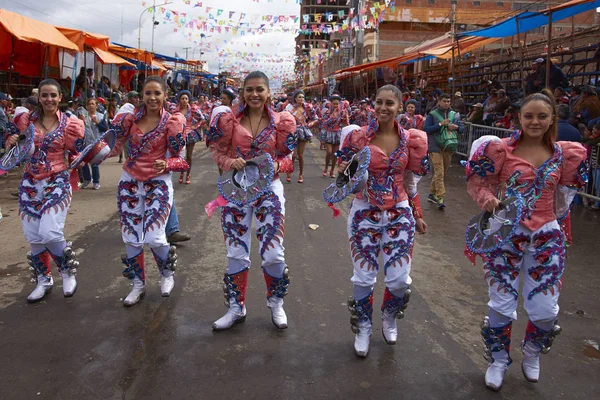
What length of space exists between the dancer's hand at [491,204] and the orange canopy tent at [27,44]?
951 cm

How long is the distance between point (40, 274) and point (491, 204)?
155 inches

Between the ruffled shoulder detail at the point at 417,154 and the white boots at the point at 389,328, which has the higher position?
the ruffled shoulder detail at the point at 417,154

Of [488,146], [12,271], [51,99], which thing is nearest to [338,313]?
[488,146]

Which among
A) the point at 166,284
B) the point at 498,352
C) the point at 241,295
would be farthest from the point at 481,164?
the point at 166,284

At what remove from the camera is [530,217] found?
10.5 feet

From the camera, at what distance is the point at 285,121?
403cm

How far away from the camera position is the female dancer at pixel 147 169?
4.39m

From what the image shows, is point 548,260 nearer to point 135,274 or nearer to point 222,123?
point 222,123

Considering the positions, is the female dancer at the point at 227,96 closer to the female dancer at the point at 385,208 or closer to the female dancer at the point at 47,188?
the female dancer at the point at 47,188

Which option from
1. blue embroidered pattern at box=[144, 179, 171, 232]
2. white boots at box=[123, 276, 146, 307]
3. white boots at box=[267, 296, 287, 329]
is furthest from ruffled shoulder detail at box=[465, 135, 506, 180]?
white boots at box=[123, 276, 146, 307]

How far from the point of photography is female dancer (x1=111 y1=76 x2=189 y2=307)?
4395mm

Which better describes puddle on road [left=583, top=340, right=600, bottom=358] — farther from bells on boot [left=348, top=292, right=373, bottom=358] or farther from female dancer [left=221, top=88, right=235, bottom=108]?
female dancer [left=221, top=88, right=235, bottom=108]

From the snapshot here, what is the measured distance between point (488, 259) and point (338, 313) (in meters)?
1.60

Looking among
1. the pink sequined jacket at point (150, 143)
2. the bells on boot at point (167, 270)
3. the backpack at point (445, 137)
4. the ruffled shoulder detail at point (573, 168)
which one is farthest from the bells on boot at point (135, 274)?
the backpack at point (445, 137)
